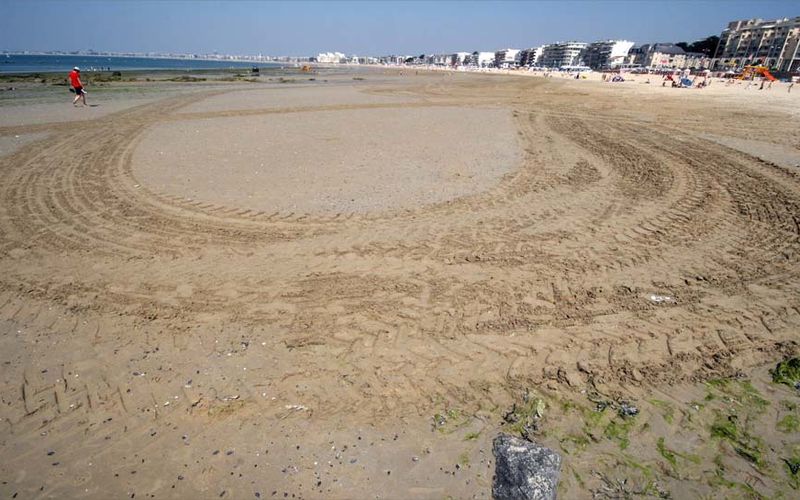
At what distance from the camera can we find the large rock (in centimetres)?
292

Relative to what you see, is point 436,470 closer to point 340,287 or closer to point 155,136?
point 340,287

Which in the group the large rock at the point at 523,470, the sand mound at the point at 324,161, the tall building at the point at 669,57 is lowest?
the large rock at the point at 523,470

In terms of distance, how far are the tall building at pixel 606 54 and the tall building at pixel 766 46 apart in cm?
3684

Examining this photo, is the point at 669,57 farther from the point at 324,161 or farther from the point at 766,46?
the point at 324,161

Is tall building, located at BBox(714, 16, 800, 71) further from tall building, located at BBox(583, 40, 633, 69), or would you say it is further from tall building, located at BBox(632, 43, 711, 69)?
tall building, located at BBox(583, 40, 633, 69)

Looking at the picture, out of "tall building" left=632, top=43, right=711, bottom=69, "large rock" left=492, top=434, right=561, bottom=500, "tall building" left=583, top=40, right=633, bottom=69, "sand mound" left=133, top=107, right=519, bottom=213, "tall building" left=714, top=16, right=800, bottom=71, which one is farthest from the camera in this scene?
"tall building" left=583, top=40, right=633, bottom=69

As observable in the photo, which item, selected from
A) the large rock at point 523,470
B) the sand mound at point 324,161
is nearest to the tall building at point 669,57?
the sand mound at point 324,161

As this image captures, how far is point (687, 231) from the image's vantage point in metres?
6.98

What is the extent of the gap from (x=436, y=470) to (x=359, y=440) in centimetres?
69

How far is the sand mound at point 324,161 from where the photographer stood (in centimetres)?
852

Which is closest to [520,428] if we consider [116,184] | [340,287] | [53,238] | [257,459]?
[257,459]

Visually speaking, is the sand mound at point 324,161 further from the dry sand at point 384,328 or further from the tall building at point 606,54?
the tall building at point 606,54

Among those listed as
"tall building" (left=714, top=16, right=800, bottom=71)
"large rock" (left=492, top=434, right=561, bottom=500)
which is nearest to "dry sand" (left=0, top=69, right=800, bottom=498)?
"large rock" (left=492, top=434, right=561, bottom=500)

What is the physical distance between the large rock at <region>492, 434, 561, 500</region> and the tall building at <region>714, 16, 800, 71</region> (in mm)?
147287
